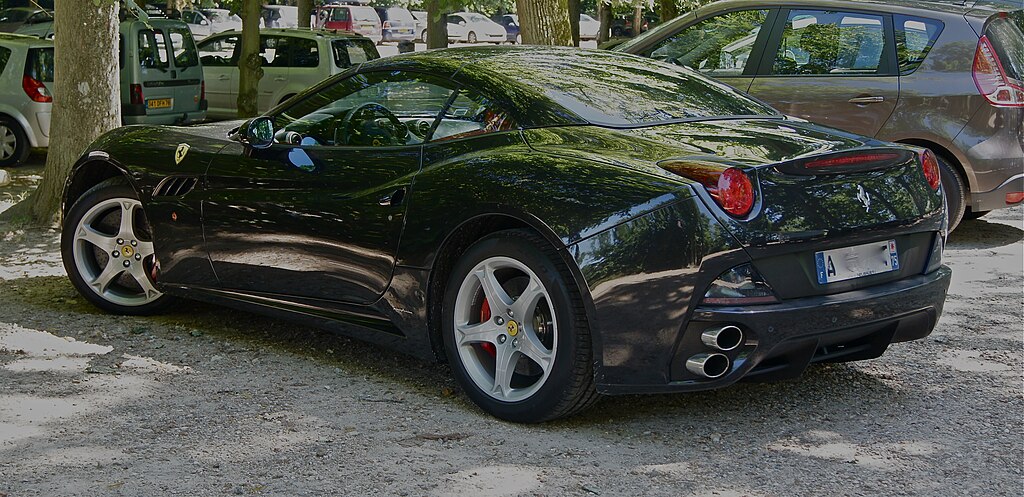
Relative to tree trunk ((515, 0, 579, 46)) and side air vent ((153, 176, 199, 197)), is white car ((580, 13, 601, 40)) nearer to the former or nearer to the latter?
tree trunk ((515, 0, 579, 46))

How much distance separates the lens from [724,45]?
30.3ft

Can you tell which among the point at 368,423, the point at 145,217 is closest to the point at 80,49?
the point at 145,217

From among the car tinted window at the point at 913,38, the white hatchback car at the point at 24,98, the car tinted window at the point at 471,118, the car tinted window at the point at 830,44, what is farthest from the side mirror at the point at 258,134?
the white hatchback car at the point at 24,98

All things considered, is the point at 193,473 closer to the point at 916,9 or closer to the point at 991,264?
the point at 991,264

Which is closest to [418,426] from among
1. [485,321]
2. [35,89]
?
[485,321]

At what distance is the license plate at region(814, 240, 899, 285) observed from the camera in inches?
172

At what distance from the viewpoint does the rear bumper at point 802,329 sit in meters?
4.22

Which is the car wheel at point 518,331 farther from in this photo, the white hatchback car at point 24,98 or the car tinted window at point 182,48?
the car tinted window at point 182,48

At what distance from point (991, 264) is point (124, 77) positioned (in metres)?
10.7

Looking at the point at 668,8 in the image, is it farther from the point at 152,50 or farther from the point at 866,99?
the point at 866,99

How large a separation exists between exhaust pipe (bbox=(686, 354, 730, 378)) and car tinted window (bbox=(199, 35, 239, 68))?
15.8 m

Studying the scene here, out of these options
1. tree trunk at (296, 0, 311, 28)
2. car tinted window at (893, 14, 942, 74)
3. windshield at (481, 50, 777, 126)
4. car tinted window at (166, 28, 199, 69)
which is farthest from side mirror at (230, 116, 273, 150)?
tree trunk at (296, 0, 311, 28)

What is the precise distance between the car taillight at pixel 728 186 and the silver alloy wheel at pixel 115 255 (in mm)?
3170

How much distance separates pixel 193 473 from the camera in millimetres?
4117
